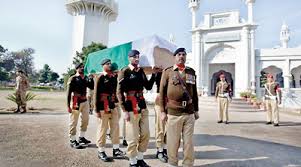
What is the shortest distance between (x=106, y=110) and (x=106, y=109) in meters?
0.02

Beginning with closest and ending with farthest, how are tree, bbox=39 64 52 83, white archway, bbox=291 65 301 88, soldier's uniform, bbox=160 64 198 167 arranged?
soldier's uniform, bbox=160 64 198 167 → white archway, bbox=291 65 301 88 → tree, bbox=39 64 52 83

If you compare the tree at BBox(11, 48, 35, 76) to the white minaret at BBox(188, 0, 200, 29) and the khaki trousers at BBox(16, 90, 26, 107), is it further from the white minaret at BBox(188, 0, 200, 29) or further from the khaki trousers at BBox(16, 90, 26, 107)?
the khaki trousers at BBox(16, 90, 26, 107)

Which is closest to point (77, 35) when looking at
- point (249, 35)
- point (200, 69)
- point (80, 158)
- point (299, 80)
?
point (200, 69)

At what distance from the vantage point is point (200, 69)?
2378 cm

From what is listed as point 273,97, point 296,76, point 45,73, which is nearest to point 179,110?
point 273,97

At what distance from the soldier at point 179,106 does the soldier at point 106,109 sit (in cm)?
137

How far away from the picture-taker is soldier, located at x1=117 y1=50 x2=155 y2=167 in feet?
12.3

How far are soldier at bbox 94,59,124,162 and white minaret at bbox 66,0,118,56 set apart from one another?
99.9 ft

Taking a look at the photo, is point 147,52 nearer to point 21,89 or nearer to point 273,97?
point 273,97

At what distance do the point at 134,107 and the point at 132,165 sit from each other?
0.95 meters

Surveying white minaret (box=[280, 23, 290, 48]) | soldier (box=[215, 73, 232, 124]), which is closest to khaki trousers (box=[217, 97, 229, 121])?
soldier (box=[215, 73, 232, 124])

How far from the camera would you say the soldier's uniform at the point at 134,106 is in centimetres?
379

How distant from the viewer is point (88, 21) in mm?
34125

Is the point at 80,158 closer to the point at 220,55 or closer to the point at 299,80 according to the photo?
the point at 220,55
